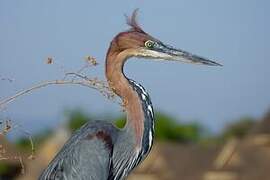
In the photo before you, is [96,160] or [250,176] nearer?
[96,160]

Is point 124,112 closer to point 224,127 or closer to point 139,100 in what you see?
point 139,100

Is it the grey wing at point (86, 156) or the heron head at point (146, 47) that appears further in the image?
the heron head at point (146, 47)

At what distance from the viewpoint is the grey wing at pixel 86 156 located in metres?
3.62

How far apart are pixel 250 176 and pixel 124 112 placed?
11866mm

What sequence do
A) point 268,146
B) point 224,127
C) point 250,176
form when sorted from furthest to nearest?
1. point 224,127
2. point 268,146
3. point 250,176

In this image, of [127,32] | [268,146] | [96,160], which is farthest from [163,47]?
[268,146]

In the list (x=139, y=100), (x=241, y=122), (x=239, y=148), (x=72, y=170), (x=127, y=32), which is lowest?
(x=241, y=122)

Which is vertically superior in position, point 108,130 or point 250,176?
point 108,130

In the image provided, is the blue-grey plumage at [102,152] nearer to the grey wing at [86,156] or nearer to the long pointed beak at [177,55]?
the grey wing at [86,156]

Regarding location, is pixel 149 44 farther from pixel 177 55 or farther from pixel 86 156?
pixel 86 156

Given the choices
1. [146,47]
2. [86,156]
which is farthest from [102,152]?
[146,47]

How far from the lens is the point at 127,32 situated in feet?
12.4

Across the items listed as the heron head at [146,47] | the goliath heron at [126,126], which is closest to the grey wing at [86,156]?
the goliath heron at [126,126]

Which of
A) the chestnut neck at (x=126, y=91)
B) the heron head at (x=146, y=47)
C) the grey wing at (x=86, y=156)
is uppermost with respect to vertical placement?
the heron head at (x=146, y=47)
